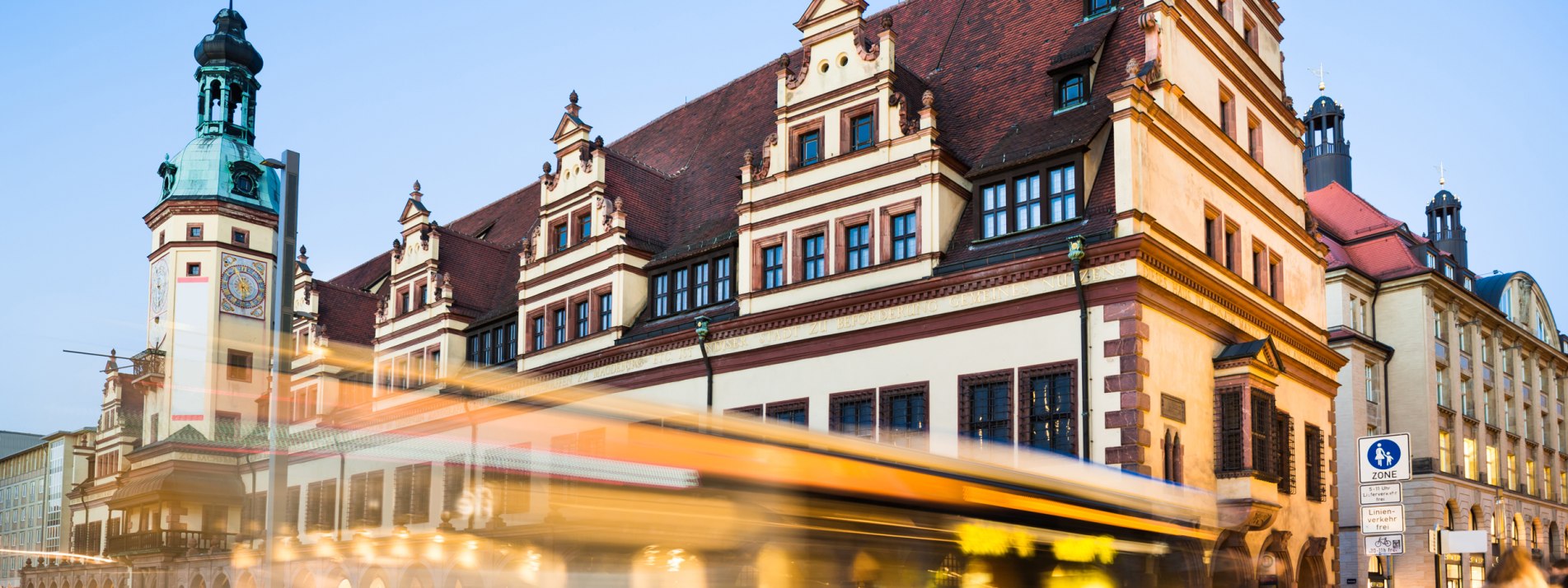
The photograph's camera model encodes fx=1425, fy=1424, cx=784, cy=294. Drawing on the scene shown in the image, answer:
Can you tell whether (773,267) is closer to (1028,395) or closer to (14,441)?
(1028,395)

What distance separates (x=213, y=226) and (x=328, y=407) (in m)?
16.8

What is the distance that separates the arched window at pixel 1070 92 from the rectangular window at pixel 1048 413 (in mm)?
5633

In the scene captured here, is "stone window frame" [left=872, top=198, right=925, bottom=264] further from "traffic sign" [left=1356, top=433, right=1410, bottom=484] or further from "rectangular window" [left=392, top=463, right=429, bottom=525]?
"rectangular window" [left=392, top=463, right=429, bottom=525]

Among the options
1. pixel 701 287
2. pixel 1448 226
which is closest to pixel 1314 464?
pixel 701 287

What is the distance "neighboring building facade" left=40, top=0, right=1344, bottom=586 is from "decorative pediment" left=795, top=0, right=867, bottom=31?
0.23 ft

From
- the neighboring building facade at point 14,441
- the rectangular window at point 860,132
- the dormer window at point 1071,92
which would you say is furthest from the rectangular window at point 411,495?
the neighboring building facade at point 14,441

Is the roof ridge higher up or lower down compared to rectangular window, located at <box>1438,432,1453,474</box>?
higher up

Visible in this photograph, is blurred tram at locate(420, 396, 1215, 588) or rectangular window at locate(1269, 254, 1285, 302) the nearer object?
blurred tram at locate(420, 396, 1215, 588)

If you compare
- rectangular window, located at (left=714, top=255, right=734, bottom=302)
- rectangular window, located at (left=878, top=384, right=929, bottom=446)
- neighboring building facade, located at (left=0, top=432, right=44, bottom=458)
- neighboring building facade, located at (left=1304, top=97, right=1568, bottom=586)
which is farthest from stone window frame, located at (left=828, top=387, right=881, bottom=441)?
neighboring building facade, located at (left=0, top=432, right=44, bottom=458)

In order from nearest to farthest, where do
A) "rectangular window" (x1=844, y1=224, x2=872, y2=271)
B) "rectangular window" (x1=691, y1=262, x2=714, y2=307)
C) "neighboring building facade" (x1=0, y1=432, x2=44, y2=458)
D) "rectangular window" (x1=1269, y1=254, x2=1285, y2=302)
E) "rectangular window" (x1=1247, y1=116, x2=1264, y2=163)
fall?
"rectangular window" (x1=844, y1=224, x2=872, y2=271)
"rectangular window" (x1=1269, y1=254, x2=1285, y2=302)
"rectangular window" (x1=1247, y1=116, x2=1264, y2=163)
"rectangular window" (x1=691, y1=262, x2=714, y2=307)
"neighboring building facade" (x1=0, y1=432, x2=44, y2=458)

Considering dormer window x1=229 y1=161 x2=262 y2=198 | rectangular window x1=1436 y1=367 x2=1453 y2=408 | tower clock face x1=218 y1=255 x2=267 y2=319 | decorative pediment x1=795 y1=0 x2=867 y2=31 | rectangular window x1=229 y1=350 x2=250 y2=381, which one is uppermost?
dormer window x1=229 y1=161 x2=262 y2=198

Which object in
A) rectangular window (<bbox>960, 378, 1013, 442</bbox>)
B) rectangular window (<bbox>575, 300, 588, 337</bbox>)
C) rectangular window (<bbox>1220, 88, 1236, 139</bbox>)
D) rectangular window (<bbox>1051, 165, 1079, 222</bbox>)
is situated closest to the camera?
rectangular window (<bbox>960, 378, 1013, 442</bbox>)

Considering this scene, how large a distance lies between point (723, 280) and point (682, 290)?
1.72m

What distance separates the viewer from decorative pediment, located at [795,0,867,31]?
97.4 feet
